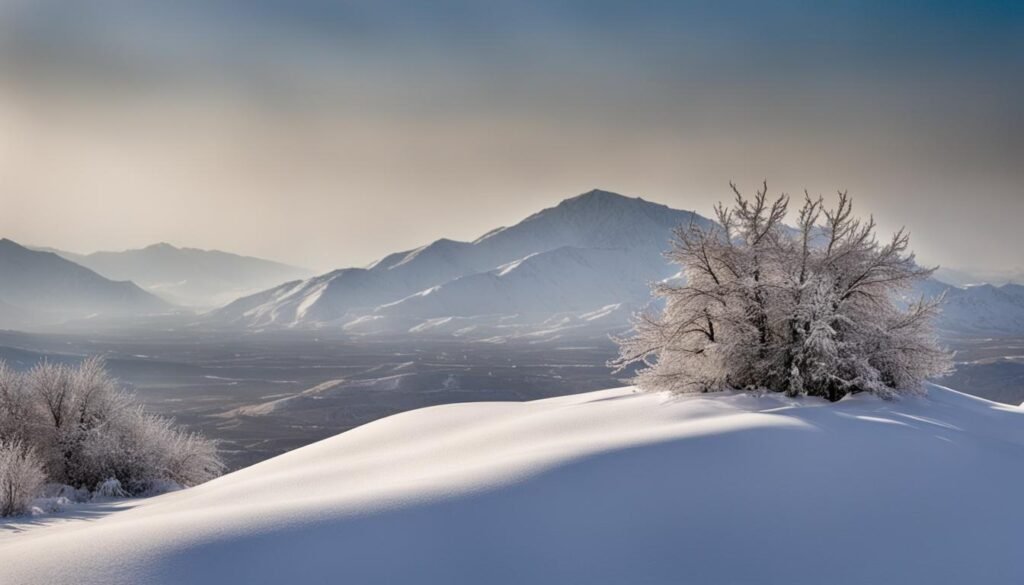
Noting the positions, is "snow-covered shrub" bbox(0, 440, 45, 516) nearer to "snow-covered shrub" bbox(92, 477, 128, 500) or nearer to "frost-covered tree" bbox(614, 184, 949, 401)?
"snow-covered shrub" bbox(92, 477, 128, 500)

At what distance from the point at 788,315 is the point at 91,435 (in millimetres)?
22578

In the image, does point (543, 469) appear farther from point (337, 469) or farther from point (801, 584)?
point (337, 469)

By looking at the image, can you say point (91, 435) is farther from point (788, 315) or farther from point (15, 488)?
point (788, 315)

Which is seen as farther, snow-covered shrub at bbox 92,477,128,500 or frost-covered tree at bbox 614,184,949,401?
snow-covered shrub at bbox 92,477,128,500

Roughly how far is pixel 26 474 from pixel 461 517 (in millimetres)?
12378

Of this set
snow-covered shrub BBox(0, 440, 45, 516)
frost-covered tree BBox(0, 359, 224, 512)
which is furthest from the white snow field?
frost-covered tree BBox(0, 359, 224, 512)

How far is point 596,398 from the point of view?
54.3 ft

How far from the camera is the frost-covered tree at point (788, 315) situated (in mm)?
13164

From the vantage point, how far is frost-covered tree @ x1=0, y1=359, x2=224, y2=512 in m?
22.0

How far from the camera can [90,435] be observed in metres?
22.5

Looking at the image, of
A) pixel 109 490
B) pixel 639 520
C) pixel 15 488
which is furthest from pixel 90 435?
pixel 639 520

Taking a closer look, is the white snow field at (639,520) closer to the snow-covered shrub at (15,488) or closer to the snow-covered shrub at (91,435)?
the snow-covered shrub at (15,488)

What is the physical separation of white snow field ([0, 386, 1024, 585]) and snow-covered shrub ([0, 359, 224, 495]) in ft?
47.9

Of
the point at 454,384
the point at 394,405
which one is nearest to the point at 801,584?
the point at 394,405
